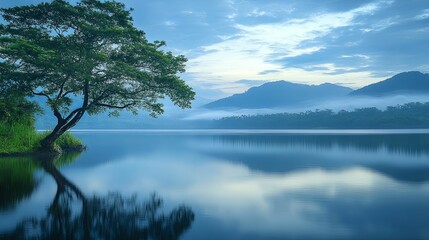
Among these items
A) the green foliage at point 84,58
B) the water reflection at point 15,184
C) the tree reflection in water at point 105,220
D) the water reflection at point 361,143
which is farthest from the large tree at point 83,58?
the water reflection at point 361,143

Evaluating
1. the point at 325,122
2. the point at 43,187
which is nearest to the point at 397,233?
the point at 43,187

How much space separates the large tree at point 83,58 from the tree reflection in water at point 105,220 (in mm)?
16295

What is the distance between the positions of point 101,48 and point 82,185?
55.9 ft

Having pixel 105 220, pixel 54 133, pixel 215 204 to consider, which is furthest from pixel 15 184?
pixel 54 133

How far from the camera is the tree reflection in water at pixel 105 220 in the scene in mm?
9219

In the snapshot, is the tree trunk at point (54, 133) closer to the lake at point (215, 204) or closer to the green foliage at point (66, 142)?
the green foliage at point (66, 142)

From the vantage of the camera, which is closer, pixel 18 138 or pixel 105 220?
pixel 105 220

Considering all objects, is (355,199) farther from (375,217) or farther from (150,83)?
(150,83)

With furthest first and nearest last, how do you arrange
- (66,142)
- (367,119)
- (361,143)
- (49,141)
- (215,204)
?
(367,119), (361,143), (66,142), (49,141), (215,204)

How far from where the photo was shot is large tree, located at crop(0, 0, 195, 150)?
1074 inches

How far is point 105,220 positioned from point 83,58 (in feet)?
67.8

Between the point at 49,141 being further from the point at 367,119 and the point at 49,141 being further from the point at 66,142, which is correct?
the point at 367,119

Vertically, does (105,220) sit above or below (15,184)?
below

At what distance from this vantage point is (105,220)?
34.8 ft
